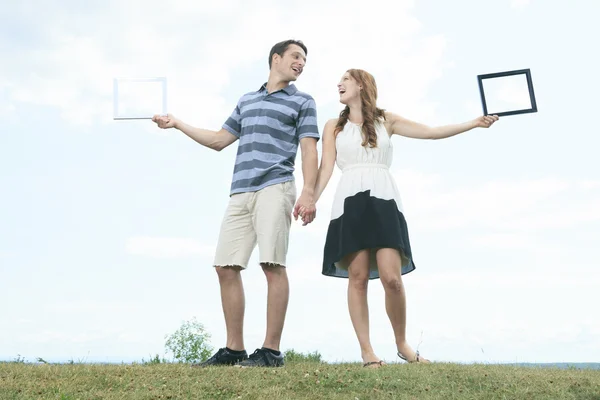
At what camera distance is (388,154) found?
24.2 feet

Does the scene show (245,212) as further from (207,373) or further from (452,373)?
(452,373)

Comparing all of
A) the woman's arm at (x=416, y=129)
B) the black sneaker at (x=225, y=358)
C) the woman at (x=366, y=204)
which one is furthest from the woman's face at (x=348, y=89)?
the black sneaker at (x=225, y=358)

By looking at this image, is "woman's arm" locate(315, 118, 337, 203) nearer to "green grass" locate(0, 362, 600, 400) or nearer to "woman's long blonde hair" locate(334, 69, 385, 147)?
"woman's long blonde hair" locate(334, 69, 385, 147)

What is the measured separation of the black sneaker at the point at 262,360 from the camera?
7.03 metres

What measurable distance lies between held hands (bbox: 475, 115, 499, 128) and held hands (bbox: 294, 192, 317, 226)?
6.21ft

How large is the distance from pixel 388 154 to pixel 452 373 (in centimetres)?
226

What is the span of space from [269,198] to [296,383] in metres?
1.90

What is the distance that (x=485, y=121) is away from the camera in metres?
7.34

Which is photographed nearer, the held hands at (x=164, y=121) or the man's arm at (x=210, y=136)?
the held hands at (x=164, y=121)

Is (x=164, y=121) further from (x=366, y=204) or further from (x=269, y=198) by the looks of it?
(x=366, y=204)

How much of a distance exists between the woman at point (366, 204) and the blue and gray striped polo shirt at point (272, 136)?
0.98 feet

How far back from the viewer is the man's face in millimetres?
7645

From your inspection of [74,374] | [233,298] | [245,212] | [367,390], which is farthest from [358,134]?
[74,374]

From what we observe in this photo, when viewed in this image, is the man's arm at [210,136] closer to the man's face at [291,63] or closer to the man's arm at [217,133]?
the man's arm at [217,133]
